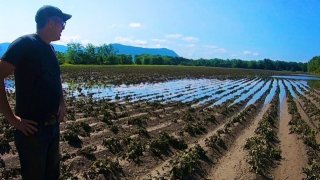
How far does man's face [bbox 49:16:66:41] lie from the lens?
4641mm

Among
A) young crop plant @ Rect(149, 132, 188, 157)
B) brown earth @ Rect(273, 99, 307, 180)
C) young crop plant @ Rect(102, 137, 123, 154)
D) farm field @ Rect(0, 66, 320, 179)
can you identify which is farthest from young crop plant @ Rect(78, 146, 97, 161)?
brown earth @ Rect(273, 99, 307, 180)

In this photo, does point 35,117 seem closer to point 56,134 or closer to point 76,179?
point 56,134

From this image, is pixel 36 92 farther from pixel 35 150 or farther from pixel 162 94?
pixel 162 94

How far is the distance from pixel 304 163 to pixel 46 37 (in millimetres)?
8777

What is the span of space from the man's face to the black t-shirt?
6.1 inches

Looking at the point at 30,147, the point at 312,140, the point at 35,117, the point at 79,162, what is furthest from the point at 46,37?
the point at 312,140

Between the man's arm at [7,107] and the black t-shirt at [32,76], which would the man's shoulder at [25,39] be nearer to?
the black t-shirt at [32,76]

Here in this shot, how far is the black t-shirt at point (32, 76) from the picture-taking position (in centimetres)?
437

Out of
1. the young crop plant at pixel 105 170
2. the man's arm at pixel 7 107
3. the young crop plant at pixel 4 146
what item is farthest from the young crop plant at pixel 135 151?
the man's arm at pixel 7 107

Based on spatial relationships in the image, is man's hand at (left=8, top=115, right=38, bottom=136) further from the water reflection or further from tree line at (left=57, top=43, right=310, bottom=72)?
tree line at (left=57, top=43, right=310, bottom=72)

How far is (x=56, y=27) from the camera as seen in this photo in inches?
184

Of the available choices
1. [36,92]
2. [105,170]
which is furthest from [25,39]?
[105,170]

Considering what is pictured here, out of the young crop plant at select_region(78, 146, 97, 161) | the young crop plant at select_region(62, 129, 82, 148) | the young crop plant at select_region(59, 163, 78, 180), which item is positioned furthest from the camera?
the young crop plant at select_region(62, 129, 82, 148)

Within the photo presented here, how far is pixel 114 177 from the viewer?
8594mm
